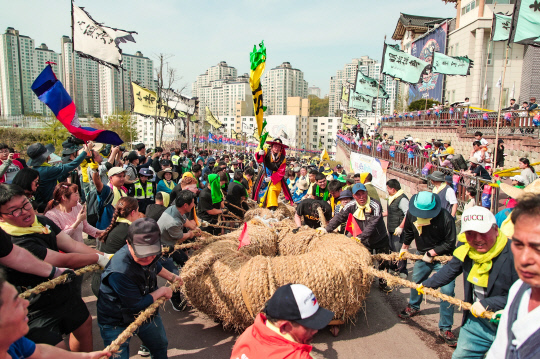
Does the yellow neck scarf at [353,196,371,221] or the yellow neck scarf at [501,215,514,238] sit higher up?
the yellow neck scarf at [501,215,514,238]

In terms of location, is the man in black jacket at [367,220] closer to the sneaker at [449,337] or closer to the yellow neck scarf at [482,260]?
the sneaker at [449,337]

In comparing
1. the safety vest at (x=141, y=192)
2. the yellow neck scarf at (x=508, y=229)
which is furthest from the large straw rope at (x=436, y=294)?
the safety vest at (x=141, y=192)

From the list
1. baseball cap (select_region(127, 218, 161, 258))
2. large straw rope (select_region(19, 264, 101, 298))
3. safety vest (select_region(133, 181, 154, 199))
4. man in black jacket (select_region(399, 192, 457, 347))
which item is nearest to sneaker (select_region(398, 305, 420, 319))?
man in black jacket (select_region(399, 192, 457, 347))

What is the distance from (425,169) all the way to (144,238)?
442 inches

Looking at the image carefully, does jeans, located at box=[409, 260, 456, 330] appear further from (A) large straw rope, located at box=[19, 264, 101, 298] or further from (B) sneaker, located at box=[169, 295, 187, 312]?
(A) large straw rope, located at box=[19, 264, 101, 298]

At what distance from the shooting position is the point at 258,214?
6996 millimetres

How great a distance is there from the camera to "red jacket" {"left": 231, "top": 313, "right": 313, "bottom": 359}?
1.86m

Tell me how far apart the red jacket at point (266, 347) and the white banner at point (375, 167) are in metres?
12.8

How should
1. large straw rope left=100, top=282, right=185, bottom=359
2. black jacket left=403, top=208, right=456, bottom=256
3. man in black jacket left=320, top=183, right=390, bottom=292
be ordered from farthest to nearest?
man in black jacket left=320, top=183, right=390, bottom=292, black jacket left=403, top=208, right=456, bottom=256, large straw rope left=100, top=282, right=185, bottom=359

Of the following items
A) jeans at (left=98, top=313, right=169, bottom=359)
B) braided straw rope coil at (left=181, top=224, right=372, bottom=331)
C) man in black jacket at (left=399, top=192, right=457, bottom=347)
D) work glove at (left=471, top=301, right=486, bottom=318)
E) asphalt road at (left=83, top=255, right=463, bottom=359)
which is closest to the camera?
work glove at (left=471, top=301, right=486, bottom=318)

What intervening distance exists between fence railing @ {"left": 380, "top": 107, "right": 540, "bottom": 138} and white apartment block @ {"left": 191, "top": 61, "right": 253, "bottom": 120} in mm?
98658

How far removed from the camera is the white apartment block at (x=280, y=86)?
149 m

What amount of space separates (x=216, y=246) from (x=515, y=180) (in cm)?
534

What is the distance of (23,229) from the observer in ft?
9.77
